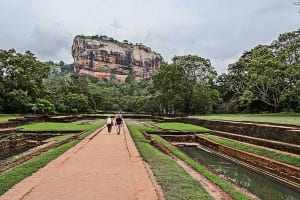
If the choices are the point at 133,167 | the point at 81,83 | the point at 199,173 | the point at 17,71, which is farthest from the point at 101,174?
the point at 81,83

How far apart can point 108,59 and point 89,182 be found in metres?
155

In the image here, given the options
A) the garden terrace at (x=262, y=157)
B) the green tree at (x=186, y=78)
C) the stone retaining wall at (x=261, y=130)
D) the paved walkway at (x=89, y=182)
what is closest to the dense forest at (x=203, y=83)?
the green tree at (x=186, y=78)

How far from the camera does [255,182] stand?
9.66m

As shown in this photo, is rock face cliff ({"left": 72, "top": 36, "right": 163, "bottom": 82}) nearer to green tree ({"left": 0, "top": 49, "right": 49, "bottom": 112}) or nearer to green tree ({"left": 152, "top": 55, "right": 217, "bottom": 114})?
green tree ({"left": 0, "top": 49, "right": 49, "bottom": 112})

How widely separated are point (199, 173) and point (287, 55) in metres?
26.3

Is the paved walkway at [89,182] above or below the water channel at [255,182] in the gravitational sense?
above

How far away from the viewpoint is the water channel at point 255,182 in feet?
27.2

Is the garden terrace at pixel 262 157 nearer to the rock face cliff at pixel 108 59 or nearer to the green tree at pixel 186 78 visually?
the green tree at pixel 186 78

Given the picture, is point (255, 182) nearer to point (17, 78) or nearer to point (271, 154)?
point (271, 154)

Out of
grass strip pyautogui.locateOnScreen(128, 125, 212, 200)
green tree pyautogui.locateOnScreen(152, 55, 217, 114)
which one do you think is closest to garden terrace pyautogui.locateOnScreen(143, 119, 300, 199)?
grass strip pyautogui.locateOnScreen(128, 125, 212, 200)

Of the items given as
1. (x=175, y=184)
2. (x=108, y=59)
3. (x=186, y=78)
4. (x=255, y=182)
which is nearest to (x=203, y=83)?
(x=186, y=78)

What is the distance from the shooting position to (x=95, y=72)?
151 metres

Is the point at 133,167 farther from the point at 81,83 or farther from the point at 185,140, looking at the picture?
the point at 81,83

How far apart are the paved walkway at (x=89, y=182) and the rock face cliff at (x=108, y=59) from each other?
145 metres
